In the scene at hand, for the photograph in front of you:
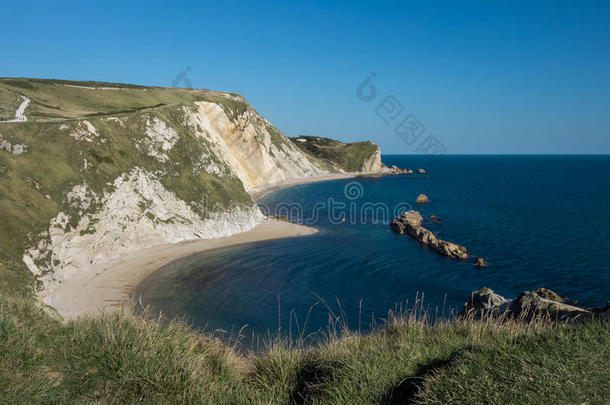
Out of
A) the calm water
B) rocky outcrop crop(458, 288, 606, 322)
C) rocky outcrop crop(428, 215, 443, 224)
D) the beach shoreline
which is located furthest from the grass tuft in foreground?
the beach shoreline

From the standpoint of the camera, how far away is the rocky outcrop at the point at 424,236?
38.5m

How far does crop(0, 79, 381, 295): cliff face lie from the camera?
85.3 ft

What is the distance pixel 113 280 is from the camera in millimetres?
27031

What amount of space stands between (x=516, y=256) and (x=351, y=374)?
130 ft

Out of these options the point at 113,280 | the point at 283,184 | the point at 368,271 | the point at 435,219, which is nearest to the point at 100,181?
the point at 113,280

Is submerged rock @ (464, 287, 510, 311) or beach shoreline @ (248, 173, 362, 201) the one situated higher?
beach shoreline @ (248, 173, 362, 201)

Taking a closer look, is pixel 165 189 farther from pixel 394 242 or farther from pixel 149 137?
pixel 394 242

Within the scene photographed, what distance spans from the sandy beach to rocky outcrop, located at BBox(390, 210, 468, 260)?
78.1 ft

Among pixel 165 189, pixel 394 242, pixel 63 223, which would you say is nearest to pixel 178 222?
pixel 165 189

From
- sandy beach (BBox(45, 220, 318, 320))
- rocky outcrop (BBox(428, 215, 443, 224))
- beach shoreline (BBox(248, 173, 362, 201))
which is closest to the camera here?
sandy beach (BBox(45, 220, 318, 320))

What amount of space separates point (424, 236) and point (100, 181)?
3818 centimetres

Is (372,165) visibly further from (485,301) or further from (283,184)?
(485,301)

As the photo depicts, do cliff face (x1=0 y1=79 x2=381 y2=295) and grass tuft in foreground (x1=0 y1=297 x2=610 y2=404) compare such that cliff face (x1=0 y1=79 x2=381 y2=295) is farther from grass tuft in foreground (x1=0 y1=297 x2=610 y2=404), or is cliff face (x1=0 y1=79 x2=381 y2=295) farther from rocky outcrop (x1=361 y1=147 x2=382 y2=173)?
rocky outcrop (x1=361 y1=147 x2=382 y2=173)

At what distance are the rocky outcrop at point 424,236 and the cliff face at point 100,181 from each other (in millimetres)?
21619
